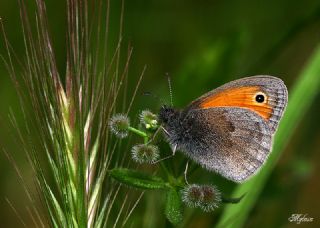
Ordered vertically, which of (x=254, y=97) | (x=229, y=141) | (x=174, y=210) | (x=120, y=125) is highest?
(x=120, y=125)

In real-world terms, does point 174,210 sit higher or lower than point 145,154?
lower

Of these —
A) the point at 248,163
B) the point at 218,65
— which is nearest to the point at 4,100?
the point at 218,65

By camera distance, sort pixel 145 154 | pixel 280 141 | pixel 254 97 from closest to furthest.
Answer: pixel 145 154 < pixel 280 141 < pixel 254 97

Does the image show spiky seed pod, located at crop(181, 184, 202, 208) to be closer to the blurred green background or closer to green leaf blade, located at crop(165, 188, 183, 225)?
green leaf blade, located at crop(165, 188, 183, 225)

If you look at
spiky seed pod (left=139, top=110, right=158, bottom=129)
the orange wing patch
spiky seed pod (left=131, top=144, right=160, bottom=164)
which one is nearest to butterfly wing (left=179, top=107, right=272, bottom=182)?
the orange wing patch

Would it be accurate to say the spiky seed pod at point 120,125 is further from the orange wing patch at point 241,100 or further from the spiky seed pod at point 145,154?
the orange wing patch at point 241,100

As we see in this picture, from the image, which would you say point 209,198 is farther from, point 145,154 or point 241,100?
point 241,100

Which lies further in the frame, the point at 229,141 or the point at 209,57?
the point at 209,57

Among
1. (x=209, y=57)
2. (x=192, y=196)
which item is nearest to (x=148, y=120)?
(x=192, y=196)

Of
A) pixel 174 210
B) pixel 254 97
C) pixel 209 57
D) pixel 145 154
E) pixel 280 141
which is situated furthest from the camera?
pixel 209 57
